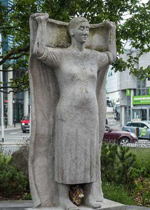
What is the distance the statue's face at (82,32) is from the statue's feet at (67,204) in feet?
7.65

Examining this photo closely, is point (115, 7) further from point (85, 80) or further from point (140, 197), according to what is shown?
point (85, 80)

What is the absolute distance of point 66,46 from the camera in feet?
17.8

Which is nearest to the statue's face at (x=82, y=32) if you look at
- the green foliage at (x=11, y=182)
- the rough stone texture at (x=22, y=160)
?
the green foliage at (x=11, y=182)

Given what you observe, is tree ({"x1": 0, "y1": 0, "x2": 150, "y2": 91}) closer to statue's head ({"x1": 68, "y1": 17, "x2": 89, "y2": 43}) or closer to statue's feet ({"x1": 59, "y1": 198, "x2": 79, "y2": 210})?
statue's head ({"x1": 68, "y1": 17, "x2": 89, "y2": 43})

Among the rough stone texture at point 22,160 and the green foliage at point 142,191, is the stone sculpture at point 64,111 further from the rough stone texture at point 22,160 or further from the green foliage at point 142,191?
the rough stone texture at point 22,160

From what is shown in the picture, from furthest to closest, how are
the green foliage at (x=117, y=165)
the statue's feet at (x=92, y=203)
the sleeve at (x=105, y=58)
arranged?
the green foliage at (x=117, y=165)
the sleeve at (x=105, y=58)
the statue's feet at (x=92, y=203)

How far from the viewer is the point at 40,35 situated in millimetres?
4977

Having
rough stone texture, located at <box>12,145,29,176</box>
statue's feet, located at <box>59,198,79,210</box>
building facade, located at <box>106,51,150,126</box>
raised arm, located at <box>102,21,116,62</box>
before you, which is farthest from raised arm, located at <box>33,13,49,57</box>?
building facade, located at <box>106,51,150,126</box>

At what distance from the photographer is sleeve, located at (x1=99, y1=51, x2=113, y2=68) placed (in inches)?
213

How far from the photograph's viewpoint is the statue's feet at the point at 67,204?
4977mm

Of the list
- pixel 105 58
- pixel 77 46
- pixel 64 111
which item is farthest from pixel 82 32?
pixel 64 111

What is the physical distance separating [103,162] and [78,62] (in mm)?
4929

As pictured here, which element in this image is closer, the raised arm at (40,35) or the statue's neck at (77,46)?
the raised arm at (40,35)

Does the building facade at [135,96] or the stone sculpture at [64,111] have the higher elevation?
the building facade at [135,96]
